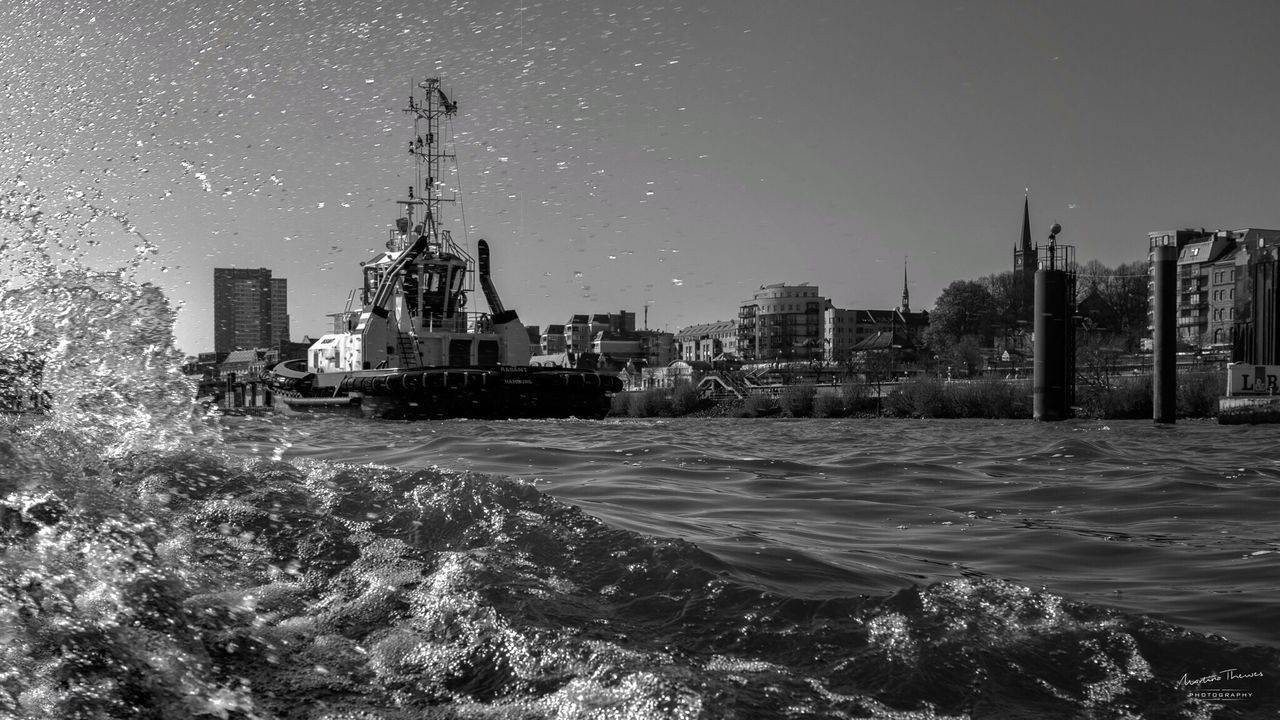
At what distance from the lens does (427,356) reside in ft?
118

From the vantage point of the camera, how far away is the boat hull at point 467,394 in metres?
29.3

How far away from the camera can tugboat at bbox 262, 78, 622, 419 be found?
29516mm

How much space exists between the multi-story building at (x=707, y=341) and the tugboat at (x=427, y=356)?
126 metres

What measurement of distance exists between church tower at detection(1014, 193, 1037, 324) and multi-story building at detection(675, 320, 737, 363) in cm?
4765

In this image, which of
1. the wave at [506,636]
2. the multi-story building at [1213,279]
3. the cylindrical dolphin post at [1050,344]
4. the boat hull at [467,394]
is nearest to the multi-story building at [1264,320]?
the cylindrical dolphin post at [1050,344]

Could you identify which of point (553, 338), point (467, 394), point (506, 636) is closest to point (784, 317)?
point (553, 338)

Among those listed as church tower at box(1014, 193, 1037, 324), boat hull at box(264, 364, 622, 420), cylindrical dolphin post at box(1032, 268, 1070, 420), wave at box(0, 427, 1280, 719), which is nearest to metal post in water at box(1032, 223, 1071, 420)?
cylindrical dolphin post at box(1032, 268, 1070, 420)

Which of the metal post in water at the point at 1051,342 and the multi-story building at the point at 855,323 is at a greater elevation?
the multi-story building at the point at 855,323

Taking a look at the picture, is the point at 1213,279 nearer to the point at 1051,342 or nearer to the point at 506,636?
the point at 1051,342

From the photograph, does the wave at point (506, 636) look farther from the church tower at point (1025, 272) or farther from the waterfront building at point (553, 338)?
the waterfront building at point (553, 338)

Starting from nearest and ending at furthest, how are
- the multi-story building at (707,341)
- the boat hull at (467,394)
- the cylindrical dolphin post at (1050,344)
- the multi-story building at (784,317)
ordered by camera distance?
the boat hull at (467,394), the cylindrical dolphin post at (1050,344), the multi-story building at (784,317), the multi-story building at (707,341)

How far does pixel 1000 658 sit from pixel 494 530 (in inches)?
95.0

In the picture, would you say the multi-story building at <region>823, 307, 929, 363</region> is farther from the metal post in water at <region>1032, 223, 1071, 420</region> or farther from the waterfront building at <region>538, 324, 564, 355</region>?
the metal post in water at <region>1032, 223, 1071, 420</region>

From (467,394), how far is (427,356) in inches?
286
